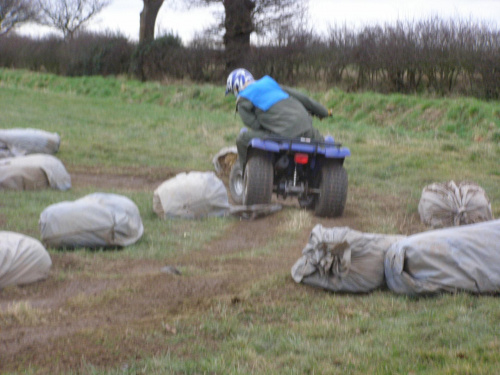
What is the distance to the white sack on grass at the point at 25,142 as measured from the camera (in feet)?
40.5

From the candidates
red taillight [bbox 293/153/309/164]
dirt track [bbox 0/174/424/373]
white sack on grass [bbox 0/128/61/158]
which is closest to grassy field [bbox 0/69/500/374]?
dirt track [bbox 0/174/424/373]

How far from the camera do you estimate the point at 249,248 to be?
7.54 m

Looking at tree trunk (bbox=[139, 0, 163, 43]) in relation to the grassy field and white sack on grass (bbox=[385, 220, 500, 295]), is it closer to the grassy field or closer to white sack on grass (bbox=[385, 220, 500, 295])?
the grassy field

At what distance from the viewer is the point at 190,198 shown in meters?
8.83

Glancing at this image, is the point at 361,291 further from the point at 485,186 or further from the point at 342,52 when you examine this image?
the point at 342,52

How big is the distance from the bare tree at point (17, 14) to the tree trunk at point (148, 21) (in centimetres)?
3105

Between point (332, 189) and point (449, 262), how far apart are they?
356 cm

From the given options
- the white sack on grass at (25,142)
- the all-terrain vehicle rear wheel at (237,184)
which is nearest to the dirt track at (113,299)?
the all-terrain vehicle rear wheel at (237,184)

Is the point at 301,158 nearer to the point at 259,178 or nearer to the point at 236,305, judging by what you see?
the point at 259,178

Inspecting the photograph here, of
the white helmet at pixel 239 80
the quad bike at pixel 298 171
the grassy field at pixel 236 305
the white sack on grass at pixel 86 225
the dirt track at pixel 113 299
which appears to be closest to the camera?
the grassy field at pixel 236 305

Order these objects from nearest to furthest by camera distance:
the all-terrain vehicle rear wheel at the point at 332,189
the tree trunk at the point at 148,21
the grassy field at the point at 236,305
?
the grassy field at the point at 236,305 < the all-terrain vehicle rear wheel at the point at 332,189 < the tree trunk at the point at 148,21

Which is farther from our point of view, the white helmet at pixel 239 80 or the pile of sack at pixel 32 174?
the pile of sack at pixel 32 174

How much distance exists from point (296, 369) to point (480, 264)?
2.06 m

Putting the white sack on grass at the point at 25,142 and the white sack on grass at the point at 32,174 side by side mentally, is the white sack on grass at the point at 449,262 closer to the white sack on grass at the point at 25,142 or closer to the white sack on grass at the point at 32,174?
the white sack on grass at the point at 32,174
